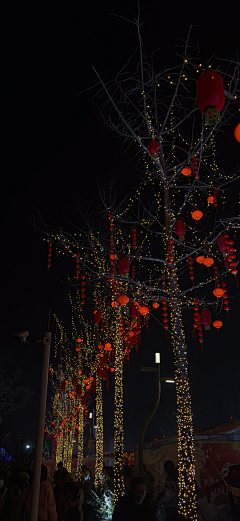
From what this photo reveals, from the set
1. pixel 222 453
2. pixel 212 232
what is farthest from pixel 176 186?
pixel 222 453

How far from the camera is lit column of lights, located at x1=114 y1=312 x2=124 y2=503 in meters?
10.4

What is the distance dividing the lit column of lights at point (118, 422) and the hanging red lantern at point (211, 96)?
822cm

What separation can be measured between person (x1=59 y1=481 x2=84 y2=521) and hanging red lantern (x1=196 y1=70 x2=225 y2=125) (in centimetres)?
717

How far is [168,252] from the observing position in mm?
9336

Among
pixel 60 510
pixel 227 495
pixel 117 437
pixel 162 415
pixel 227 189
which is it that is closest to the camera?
pixel 60 510

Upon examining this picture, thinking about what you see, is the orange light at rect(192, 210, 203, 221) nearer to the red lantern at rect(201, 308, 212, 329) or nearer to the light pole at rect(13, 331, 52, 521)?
the red lantern at rect(201, 308, 212, 329)

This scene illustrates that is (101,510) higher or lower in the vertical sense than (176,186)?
lower

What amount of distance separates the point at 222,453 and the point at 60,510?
4069 millimetres

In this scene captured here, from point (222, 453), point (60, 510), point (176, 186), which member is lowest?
point (60, 510)

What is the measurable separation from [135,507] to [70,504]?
2828 millimetres

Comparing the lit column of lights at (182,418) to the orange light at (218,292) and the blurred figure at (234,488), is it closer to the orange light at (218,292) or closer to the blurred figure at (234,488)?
the orange light at (218,292)

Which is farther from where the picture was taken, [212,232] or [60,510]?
[212,232]

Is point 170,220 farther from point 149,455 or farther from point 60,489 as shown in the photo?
point 149,455

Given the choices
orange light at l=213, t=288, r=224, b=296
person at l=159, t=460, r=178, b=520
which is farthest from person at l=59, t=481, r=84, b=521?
orange light at l=213, t=288, r=224, b=296
